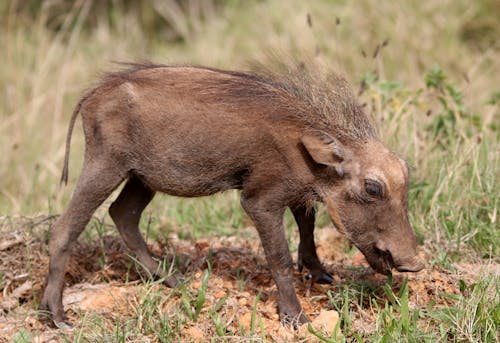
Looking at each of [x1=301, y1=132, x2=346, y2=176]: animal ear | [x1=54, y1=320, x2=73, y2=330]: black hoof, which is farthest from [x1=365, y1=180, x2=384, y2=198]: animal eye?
[x1=54, y1=320, x2=73, y2=330]: black hoof

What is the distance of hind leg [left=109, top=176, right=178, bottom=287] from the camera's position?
4.40 m

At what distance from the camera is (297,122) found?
392 cm

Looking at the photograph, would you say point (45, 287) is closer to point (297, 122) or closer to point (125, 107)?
point (125, 107)

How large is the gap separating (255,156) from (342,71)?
1.16 m

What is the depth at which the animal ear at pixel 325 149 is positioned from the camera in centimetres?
380

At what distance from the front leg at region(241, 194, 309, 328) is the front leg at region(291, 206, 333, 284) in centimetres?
34

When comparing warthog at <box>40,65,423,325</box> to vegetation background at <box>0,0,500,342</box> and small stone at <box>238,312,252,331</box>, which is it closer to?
small stone at <box>238,312,252,331</box>

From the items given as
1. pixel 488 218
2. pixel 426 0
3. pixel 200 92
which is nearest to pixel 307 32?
pixel 426 0

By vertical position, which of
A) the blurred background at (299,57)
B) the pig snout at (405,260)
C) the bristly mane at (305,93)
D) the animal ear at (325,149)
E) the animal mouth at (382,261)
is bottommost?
the blurred background at (299,57)

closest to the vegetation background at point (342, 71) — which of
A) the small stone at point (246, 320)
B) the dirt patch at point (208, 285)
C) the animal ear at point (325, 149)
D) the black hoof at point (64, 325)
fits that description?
the dirt patch at point (208, 285)

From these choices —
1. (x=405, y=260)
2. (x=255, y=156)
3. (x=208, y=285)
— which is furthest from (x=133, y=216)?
(x=405, y=260)

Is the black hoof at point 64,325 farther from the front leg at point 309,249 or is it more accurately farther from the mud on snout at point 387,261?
the mud on snout at point 387,261

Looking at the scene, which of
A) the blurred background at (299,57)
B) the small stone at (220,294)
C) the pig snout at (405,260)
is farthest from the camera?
the blurred background at (299,57)

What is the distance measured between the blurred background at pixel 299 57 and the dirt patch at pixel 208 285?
428 millimetres
